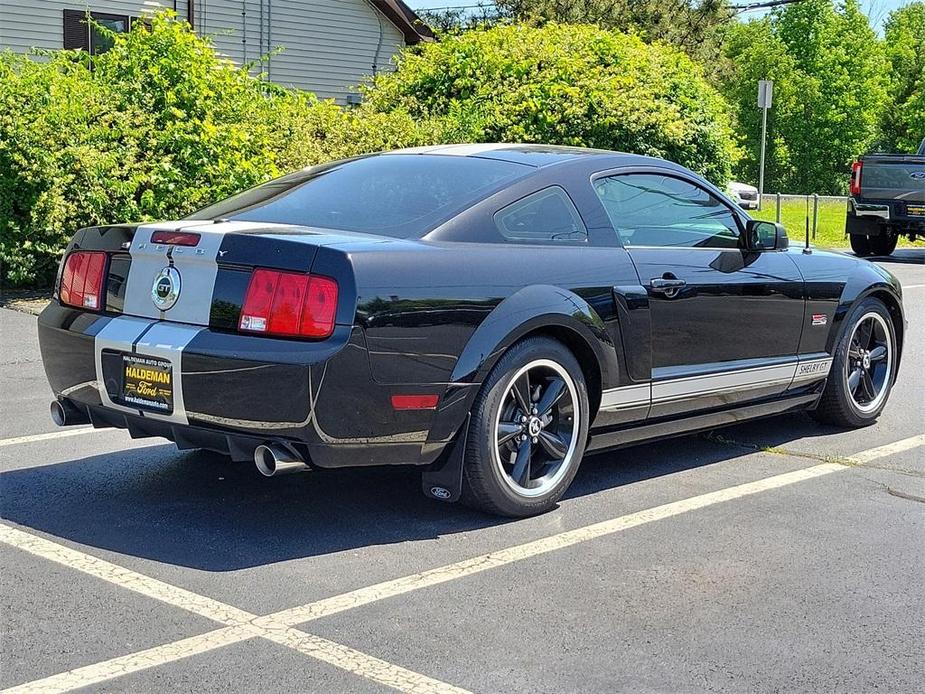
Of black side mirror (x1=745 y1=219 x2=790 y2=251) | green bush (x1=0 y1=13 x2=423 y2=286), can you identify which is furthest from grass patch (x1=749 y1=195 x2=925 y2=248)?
black side mirror (x1=745 y1=219 x2=790 y2=251)

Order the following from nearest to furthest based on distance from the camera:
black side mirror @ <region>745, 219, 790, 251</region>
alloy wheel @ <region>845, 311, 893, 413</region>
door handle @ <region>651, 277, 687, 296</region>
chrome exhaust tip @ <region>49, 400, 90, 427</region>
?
chrome exhaust tip @ <region>49, 400, 90, 427</region>, door handle @ <region>651, 277, 687, 296</region>, black side mirror @ <region>745, 219, 790, 251</region>, alloy wheel @ <region>845, 311, 893, 413</region>

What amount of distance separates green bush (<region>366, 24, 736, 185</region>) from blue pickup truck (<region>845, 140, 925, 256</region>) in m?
3.83

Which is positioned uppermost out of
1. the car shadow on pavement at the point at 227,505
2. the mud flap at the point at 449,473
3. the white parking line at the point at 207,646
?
the mud flap at the point at 449,473

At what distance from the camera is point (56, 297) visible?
544cm

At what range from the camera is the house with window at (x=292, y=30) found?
79.1ft

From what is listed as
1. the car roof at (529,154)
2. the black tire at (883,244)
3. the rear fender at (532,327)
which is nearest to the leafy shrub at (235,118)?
the black tire at (883,244)

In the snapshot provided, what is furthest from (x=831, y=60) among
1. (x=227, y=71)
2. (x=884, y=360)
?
(x=884, y=360)

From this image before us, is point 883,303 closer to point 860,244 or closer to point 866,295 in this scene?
point 866,295

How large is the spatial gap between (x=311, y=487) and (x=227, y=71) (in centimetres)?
821

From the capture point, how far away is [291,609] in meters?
4.03

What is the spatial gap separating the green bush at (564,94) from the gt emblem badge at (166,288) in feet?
34.3

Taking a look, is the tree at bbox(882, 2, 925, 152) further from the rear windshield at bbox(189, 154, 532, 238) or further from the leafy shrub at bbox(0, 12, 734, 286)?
the rear windshield at bbox(189, 154, 532, 238)

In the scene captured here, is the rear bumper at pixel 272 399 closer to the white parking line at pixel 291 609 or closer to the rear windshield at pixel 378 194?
the white parking line at pixel 291 609

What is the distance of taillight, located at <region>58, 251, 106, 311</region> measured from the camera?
5160 millimetres
